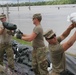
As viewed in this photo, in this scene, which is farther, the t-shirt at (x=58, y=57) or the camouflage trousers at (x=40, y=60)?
the camouflage trousers at (x=40, y=60)

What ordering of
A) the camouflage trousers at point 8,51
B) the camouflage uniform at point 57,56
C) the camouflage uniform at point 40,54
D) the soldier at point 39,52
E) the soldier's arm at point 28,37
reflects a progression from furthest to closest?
1. the camouflage trousers at point 8,51
2. the camouflage uniform at point 40,54
3. the soldier at point 39,52
4. the soldier's arm at point 28,37
5. the camouflage uniform at point 57,56

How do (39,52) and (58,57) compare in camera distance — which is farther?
(39,52)

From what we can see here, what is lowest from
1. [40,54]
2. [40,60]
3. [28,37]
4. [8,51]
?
[8,51]

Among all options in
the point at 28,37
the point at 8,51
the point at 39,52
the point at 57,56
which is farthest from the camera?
the point at 8,51

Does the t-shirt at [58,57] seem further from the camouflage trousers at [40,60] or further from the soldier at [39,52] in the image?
the camouflage trousers at [40,60]

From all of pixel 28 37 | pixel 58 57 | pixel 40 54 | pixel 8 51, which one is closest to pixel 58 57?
pixel 58 57

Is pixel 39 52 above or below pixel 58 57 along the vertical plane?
below

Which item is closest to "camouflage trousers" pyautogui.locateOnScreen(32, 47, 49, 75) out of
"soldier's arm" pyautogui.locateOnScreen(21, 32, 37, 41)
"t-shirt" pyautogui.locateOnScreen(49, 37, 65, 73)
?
"soldier's arm" pyautogui.locateOnScreen(21, 32, 37, 41)

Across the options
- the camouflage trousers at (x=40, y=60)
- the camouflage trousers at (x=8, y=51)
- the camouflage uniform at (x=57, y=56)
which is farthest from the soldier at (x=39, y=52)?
the camouflage uniform at (x=57, y=56)

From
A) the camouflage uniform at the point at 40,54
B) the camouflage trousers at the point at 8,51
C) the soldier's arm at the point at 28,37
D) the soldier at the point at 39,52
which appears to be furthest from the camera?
the camouflage trousers at the point at 8,51

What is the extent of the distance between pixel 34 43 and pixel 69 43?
82.0 inches

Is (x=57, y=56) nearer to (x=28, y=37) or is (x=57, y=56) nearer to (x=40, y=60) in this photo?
(x=28, y=37)

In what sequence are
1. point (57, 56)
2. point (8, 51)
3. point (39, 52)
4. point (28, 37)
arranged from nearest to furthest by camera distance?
point (57, 56) → point (28, 37) → point (39, 52) → point (8, 51)

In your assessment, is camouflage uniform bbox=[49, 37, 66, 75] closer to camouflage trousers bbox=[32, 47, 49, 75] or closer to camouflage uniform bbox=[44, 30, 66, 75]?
camouflage uniform bbox=[44, 30, 66, 75]
